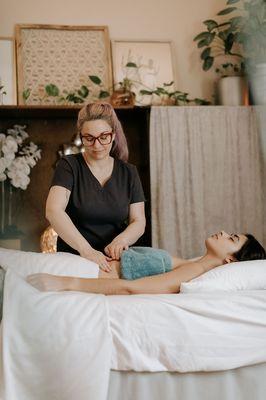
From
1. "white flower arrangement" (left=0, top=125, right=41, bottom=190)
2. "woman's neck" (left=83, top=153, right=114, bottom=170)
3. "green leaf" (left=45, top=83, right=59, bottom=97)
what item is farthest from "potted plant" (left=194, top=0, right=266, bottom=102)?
"woman's neck" (left=83, top=153, right=114, bottom=170)

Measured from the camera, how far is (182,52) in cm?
369

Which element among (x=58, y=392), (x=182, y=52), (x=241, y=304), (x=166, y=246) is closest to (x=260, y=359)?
(x=241, y=304)

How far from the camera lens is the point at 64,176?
2109 mm

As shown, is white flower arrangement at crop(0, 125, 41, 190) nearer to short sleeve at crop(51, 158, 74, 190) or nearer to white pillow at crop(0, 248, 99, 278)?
short sleeve at crop(51, 158, 74, 190)

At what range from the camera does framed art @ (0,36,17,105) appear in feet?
11.1

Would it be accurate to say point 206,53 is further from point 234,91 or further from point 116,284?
point 116,284

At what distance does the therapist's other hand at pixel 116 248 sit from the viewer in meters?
2.02

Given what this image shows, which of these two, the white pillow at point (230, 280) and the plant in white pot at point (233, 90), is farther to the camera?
the plant in white pot at point (233, 90)

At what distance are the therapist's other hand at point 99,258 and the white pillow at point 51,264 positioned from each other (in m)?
0.03

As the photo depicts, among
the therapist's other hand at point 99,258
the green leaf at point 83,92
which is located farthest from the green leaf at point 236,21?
the therapist's other hand at point 99,258

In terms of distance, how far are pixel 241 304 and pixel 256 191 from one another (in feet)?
6.17

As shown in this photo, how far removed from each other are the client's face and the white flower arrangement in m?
1.64

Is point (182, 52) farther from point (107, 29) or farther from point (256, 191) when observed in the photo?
point (256, 191)

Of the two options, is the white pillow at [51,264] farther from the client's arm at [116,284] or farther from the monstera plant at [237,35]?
the monstera plant at [237,35]
